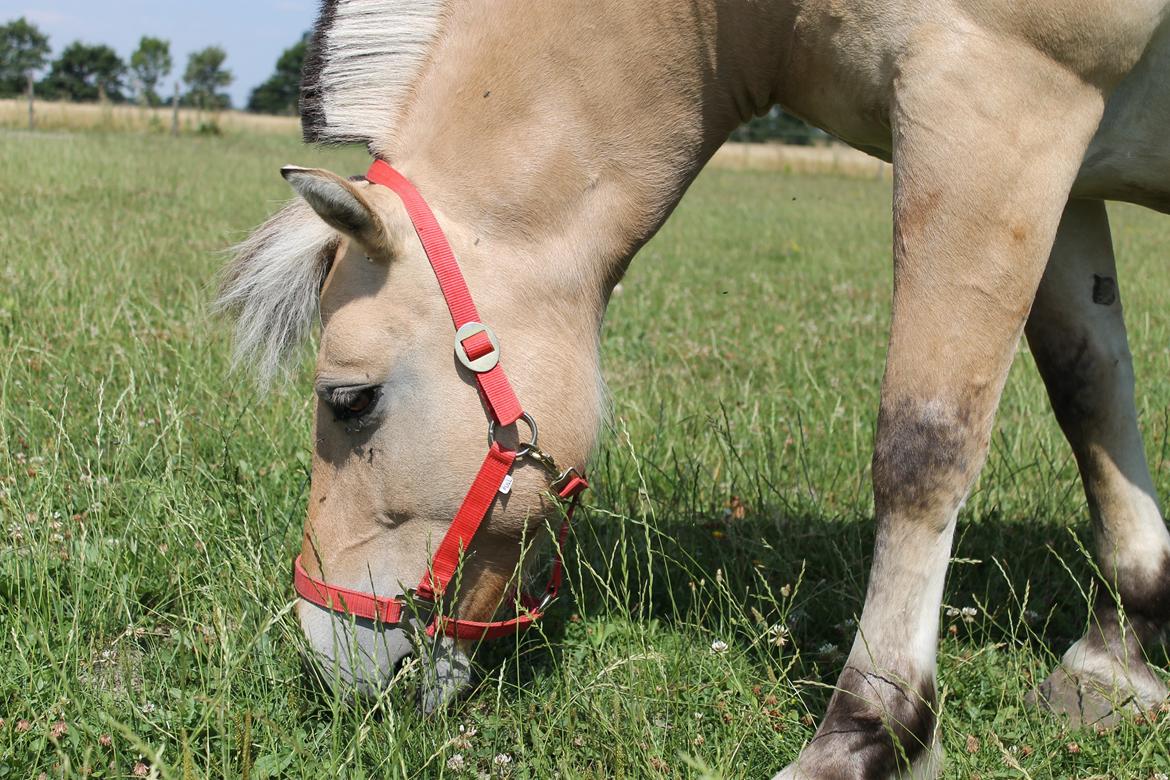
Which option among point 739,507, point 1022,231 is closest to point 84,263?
point 739,507

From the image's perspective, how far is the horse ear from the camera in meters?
1.83

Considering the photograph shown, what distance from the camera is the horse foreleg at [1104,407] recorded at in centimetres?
255

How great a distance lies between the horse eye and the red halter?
8.3 inches

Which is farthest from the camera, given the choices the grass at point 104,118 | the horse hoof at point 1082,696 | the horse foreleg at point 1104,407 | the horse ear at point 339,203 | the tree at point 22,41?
the tree at point 22,41

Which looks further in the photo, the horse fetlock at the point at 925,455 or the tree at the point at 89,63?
the tree at the point at 89,63

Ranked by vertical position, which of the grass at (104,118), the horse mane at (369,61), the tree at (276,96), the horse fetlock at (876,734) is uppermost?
the horse mane at (369,61)

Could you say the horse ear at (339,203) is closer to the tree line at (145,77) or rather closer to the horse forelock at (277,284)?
the horse forelock at (277,284)

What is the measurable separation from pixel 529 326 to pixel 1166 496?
2503 mm

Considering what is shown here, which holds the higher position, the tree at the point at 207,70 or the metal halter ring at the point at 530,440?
the metal halter ring at the point at 530,440

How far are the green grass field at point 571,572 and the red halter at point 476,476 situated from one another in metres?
0.14

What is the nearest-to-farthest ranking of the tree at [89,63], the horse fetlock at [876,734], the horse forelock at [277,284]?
the horse fetlock at [876,734], the horse forelock at [277,284], the tree at [89,63]

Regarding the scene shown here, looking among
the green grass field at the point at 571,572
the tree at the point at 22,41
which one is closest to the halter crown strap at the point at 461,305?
the green grass field at the point at 571,572

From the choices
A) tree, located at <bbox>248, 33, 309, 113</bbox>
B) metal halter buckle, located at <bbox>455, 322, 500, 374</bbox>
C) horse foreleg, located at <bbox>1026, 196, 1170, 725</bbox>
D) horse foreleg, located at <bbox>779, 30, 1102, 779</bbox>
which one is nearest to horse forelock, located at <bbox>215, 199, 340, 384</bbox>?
metal halter buckle, located at <bbox>455, 322, 500, 374</bbox>

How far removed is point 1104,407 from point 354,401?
1842 millimetres
